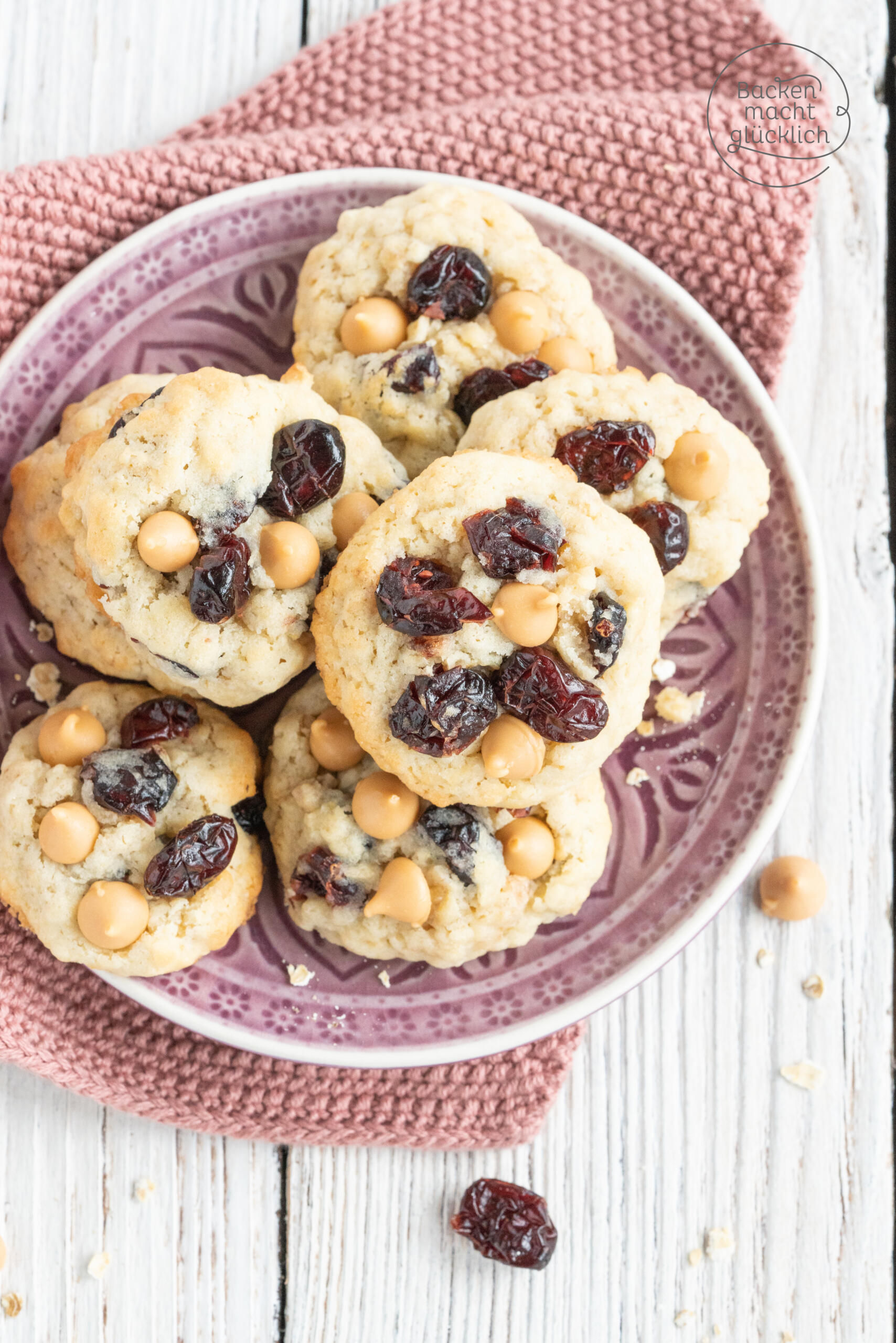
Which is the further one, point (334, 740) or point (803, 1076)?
point (803, 1076)

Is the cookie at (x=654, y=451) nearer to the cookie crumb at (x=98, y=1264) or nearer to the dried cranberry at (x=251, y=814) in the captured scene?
the dried cranberry at (x=251, y=814)

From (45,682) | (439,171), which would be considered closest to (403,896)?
(45,682)

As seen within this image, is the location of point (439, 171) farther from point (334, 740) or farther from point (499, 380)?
point (334, 740)

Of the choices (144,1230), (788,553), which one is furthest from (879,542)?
(144,1230)

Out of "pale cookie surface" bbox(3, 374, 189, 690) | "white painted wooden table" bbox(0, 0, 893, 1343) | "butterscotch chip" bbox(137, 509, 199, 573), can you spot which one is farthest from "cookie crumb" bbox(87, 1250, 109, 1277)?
"butterscotch chip" bbox(137, 509, 199, 573)

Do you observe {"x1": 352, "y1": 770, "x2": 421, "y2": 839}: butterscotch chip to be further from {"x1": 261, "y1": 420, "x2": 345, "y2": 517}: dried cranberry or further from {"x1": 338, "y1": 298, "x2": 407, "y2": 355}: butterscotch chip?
{"x1": 338, "y1": 298, "x2": 407, "y2": 355}: butterscotch chip

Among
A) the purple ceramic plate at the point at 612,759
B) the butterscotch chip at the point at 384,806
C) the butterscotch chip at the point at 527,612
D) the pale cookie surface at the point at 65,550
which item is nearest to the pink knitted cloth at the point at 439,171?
the purple ceramic plate at the point at 612,759
